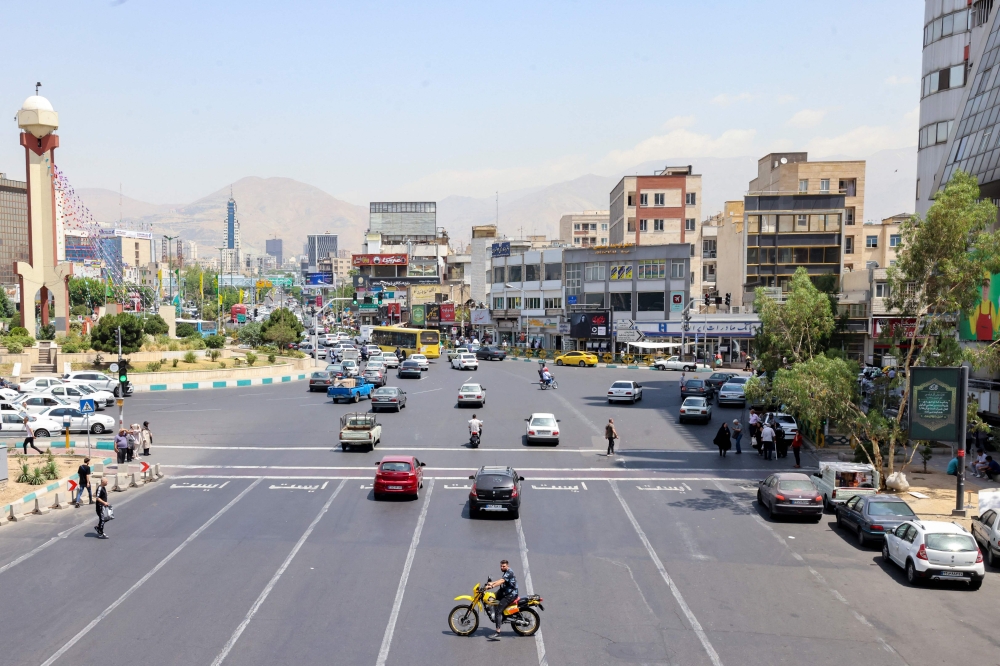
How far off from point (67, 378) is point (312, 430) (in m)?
21.6

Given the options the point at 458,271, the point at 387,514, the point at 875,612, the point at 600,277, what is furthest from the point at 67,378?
the point at 458,271

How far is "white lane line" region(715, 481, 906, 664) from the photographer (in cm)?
1449

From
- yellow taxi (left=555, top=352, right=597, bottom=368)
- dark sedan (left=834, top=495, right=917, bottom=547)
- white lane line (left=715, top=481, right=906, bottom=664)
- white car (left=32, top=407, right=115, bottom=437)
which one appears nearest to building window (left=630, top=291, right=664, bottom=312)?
yellow taxi (left=555, top=352, right=597, bottom=368)

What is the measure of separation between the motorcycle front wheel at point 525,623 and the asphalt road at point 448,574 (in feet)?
0.73

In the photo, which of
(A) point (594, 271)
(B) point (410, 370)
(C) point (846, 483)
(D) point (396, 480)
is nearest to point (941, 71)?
(C) point (846, 483)

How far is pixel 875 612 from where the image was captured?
15.9 m

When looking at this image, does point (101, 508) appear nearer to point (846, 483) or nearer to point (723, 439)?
point (846, 483)

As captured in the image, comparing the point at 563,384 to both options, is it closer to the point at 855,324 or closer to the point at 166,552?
the point at 855,324

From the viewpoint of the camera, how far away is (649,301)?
84.5 metres

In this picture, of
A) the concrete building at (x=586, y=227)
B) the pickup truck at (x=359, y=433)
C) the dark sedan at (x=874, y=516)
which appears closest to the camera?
the dark sedan at (x=874, y=516)

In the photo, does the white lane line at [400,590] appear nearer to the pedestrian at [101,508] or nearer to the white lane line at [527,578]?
the white lane line at [527,578]

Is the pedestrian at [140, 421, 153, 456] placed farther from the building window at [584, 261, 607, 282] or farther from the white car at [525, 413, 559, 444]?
the building window at [584, 261, 607, 282]

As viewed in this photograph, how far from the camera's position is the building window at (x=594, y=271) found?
87.6 meters

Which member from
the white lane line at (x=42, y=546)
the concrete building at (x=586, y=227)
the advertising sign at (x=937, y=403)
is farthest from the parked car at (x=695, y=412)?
the concrete building at (x=586, y=227)
